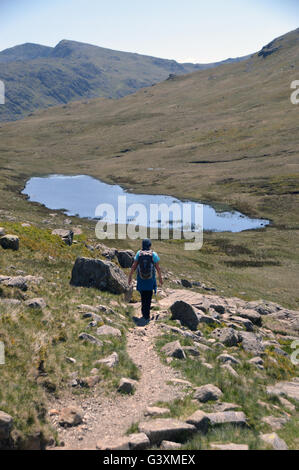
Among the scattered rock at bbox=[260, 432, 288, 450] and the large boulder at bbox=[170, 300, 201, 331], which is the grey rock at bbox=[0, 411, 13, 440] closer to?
the scattered rock at bbox=[260, 432, 288, 450]

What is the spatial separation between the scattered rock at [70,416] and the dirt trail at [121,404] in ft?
0.41

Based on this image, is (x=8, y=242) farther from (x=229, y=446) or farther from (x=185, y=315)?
(x=229, y=446)

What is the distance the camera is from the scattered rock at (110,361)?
1123cm

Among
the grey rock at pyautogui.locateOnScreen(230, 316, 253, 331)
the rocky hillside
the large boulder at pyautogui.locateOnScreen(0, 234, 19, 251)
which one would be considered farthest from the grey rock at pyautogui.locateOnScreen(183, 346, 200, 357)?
the large boulder at pyautogui.locateOnScreen(0, 234, 19, 251)

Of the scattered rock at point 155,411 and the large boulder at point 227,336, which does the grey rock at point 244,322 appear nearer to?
the large boulder at point 227,336

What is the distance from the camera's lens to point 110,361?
11.4 m

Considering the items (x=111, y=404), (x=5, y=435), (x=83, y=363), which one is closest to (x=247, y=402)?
(x=111, y=404)

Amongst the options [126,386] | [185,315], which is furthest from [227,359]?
[126,386]

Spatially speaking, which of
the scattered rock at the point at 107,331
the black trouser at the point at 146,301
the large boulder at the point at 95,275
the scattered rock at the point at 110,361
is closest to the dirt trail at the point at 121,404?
the scattered rock at the point at 110,361

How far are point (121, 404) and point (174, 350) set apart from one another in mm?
3537

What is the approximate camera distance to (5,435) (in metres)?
7.40

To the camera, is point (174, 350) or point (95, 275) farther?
point (95, 275)

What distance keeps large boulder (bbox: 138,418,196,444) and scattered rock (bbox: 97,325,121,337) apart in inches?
209

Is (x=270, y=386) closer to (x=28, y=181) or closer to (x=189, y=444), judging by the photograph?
(x=189, y=444)
